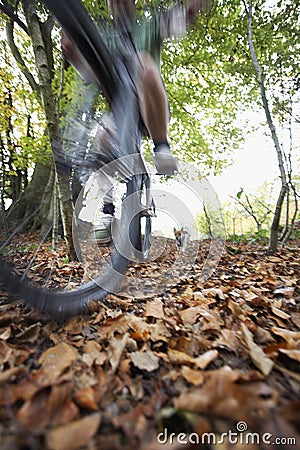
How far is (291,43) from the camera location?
2561 millimetres

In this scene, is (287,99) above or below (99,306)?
above

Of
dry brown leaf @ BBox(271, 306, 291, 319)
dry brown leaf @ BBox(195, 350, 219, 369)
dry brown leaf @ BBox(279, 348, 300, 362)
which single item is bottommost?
dry brown leaf @ BBox(195, 350, 219, 369)

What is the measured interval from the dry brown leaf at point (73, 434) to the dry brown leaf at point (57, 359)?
0.46 ft

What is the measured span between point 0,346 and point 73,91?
2.86 metres

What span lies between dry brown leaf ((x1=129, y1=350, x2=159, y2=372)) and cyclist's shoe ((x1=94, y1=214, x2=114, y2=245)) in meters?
0.99

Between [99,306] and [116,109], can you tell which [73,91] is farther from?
[99,306]

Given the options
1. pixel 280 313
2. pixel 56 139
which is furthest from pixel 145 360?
pixel 56 139

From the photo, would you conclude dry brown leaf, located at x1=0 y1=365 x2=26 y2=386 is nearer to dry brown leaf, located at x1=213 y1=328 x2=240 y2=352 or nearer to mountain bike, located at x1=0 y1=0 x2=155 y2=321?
mountain bike, located at x1=0 y1=0 x2=155 y2=321

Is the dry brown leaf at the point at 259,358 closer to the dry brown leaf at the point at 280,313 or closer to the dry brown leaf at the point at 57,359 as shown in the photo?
the dry brown leaf at the point at 280,313

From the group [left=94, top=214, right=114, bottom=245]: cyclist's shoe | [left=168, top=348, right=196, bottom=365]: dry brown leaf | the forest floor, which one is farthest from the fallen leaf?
[left=94, top=214, right=114, bottom=245]: cyclist's shoe

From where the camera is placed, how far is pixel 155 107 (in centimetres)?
118

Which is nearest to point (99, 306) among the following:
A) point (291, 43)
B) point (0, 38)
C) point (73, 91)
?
point (73, 91)

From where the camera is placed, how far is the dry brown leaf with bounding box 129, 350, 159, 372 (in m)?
0.60

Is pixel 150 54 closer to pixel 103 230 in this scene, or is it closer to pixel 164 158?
pixel 164 158
